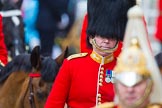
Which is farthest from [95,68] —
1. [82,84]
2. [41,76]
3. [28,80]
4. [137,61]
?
[28,80]

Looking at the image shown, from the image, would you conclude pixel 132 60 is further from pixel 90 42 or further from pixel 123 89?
pixel 90 42

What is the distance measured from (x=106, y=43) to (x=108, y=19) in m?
0.25

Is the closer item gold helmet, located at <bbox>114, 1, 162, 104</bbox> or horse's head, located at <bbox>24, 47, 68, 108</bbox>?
gold helmet, located at <bbox>114, 1, 162, 104</bbox>

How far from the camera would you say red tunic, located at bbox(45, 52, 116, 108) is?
588cm

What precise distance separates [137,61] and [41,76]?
287 cm

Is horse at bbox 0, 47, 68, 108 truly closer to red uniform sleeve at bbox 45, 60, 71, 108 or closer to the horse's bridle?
the horse's bridle

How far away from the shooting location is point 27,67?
770cm

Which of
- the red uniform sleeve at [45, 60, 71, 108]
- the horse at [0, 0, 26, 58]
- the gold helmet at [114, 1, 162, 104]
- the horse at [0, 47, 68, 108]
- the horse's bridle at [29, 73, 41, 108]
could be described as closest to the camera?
the gold helmet at [114, 1, 162, 104]

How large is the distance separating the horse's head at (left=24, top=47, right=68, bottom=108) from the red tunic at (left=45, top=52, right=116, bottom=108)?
1312mm

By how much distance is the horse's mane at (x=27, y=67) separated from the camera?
7.41 metres

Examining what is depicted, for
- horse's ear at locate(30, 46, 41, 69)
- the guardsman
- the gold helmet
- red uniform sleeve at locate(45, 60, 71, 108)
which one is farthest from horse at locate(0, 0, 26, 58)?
the gold helmet

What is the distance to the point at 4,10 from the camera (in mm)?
11672

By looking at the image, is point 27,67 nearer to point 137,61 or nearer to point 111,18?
point 111,18

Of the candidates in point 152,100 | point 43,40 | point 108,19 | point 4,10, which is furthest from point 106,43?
point 43,40
